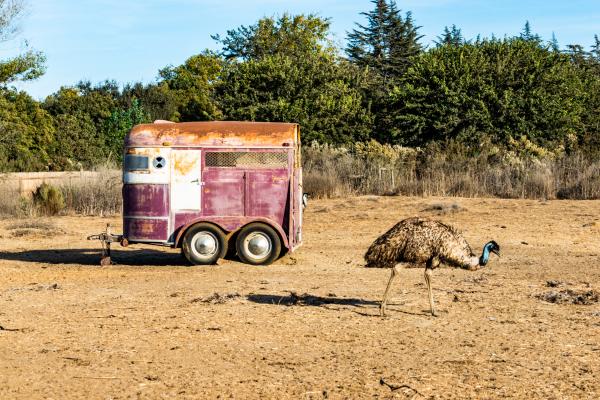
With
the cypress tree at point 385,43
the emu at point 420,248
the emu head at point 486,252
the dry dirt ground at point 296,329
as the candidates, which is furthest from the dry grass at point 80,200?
the cypress tree at point 385,43

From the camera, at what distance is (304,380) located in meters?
8.01

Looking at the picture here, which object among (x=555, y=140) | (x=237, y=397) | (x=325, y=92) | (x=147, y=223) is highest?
(x=325, y=92)

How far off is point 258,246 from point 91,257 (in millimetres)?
4020

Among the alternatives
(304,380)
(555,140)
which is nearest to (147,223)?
(304,380)

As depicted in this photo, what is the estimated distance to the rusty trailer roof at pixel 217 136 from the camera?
16.2 m

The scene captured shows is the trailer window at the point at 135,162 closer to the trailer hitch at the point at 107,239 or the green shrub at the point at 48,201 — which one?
the trailer hitch at the point at 107,239

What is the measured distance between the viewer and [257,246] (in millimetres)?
Answer: 16328

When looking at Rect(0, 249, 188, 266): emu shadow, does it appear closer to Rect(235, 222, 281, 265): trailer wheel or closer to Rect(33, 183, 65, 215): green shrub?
Rect(235, 222, 281, 265): trailer wheel

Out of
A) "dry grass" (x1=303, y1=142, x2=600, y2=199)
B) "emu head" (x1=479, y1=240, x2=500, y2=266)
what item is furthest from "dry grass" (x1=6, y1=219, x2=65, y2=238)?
"emu head" (x1=479, y1=240, x2=500, y2=266)

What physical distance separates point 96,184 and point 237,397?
21342 mm

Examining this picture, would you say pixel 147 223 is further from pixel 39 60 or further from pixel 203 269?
pixel 39 60

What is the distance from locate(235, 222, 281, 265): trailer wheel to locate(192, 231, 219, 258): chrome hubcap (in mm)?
419

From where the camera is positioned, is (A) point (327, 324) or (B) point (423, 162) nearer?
(A) point (327, 324)

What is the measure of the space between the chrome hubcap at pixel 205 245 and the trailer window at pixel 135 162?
1.59 m
